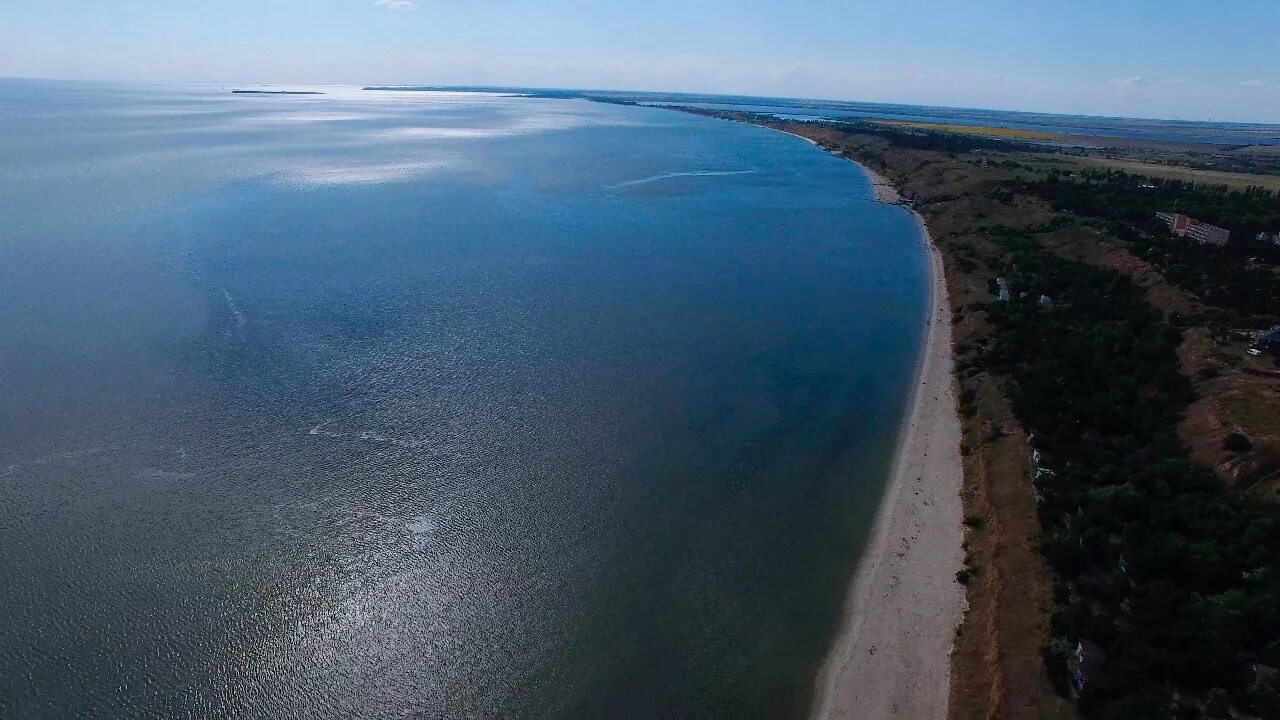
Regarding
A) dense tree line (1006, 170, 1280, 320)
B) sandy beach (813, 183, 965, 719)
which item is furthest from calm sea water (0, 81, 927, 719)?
dense tree line (1006, 170, 1280, 320)

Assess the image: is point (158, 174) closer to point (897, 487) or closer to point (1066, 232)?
point (897, 487)

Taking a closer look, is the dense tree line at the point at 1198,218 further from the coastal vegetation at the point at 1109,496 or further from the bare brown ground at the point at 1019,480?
the bare brown ground at the point at 1019,480

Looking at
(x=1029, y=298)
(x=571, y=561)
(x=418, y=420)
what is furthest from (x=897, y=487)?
(x=1029, y=298)

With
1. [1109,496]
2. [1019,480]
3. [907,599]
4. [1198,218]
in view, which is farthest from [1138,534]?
[1198,218]

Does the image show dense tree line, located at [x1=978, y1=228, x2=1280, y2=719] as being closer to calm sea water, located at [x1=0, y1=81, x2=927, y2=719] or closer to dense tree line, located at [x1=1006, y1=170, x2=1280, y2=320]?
calm sea water, located at [x1=0, y1=81, x2=927, y2=719]

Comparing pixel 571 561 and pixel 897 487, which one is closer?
pixel 571 561
